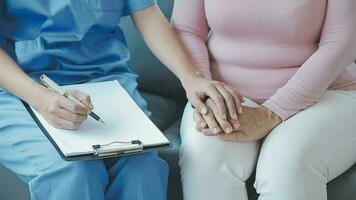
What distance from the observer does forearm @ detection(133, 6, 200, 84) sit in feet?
5.08

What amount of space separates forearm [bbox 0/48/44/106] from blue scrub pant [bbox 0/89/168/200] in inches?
2.0

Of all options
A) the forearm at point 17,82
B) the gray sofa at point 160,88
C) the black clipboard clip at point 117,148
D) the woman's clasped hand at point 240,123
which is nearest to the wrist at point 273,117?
the woman's clasped hand at point 240,123

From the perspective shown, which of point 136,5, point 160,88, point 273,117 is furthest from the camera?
point 160,88

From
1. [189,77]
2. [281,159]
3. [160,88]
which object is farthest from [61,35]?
[281,159]

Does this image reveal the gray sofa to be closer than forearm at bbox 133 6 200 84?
No

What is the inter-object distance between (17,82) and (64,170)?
0.24m

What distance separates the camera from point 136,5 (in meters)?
1.58

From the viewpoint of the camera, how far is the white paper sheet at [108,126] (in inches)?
50.0

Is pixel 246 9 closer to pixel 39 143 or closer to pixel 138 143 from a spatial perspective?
pixel 138 143

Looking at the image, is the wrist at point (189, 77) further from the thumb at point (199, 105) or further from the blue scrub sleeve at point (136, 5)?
the blue scrub sleeve at point (136, 5)

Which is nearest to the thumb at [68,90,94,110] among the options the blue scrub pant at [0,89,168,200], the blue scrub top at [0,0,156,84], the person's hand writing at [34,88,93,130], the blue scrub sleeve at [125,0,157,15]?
the person's hand writing at [34,88,93,130]

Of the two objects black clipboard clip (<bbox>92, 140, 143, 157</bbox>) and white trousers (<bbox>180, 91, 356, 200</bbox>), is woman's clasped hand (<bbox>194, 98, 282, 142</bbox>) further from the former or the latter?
black clipboard clip (<bbox>92, 140, 143, 157</bbox>)

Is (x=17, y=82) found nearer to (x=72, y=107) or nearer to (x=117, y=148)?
(x=72, y=107)

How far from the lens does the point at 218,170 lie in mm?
1389
